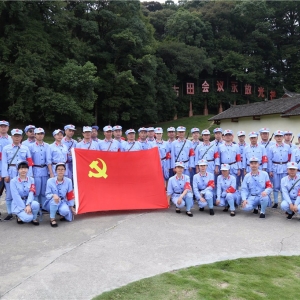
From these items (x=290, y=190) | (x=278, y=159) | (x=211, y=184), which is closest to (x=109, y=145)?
(x=211, y=184)

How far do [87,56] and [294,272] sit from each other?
2985 centimetres

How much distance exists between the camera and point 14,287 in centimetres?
394

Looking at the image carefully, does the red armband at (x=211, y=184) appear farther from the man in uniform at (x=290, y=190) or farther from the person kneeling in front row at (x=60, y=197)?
the person kneeling in front row at (x=60, y=197)

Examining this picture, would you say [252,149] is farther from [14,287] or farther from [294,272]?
[14,287]

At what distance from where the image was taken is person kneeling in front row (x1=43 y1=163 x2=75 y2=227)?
21.0ft

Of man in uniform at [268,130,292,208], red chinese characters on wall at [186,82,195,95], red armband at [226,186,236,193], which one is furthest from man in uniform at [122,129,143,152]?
red chinese characters on wall at [186,82,195,95]

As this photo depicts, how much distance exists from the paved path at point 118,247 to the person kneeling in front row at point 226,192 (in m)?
0.34

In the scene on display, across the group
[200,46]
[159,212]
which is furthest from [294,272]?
[200,46]

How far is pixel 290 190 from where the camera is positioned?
705 centimetres

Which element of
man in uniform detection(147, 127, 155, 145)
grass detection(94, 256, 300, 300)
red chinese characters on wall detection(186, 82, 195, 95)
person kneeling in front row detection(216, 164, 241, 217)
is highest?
red chinese characters on wall detection(186, 82, 195, 95)

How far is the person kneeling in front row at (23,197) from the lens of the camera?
6.35 m

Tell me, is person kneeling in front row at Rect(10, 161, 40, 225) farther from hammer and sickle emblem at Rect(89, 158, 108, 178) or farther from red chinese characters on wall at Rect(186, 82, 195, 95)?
red chinese characters on wall at Rect(186, 82, 195, 95)

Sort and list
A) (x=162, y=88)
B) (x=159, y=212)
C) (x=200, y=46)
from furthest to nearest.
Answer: (x=200, y=46) < (x=162, y=88) < (x=159, y=212)

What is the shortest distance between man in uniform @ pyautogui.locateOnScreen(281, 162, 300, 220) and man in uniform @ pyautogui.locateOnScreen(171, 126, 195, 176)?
248cm
